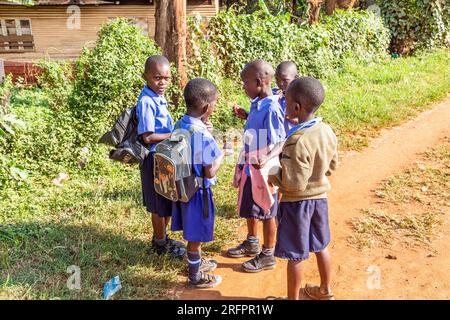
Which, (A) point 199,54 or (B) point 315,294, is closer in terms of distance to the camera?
(B) point 315,294

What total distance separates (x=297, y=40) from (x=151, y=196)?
6824 mm

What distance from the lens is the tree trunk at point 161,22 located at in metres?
6.08

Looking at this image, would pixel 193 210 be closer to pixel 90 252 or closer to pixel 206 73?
pixel 90 252

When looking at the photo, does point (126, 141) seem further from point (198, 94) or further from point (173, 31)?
point (173, 31)

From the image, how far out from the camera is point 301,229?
2756 mm

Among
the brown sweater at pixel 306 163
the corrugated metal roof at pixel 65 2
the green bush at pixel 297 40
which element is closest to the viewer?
the brown sweater at pixel 306 163

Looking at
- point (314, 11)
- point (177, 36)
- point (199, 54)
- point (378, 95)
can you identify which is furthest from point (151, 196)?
point (314, 11)

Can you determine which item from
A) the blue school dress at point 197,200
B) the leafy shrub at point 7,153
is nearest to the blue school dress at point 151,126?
the blue school dress at point 197,200

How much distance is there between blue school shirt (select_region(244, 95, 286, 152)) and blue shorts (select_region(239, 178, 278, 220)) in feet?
1.08

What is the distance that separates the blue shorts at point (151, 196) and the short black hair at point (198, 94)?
66 centimetres

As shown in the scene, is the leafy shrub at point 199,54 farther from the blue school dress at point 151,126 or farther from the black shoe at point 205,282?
the black shoe at point 205,282

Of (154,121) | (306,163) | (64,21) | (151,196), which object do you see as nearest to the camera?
(306,163)

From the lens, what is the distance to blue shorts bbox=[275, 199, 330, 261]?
2.76m
